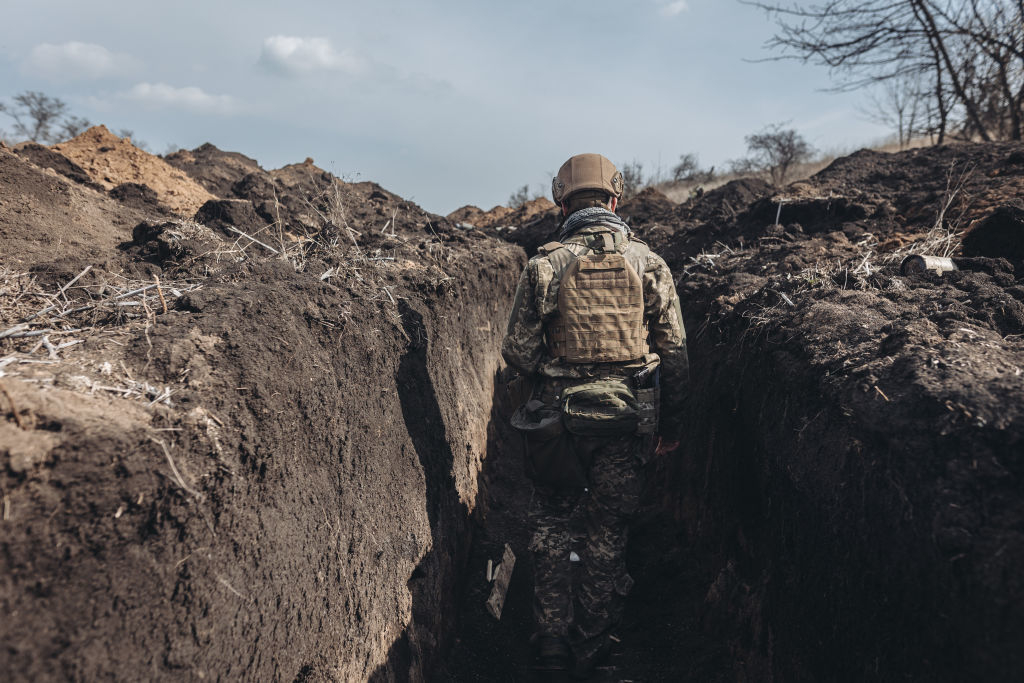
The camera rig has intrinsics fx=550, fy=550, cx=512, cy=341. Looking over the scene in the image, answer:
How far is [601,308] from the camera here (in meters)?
3.16

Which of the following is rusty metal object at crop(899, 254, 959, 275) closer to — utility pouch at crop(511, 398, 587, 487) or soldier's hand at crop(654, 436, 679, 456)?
soldier's hand at crop(654, 436, 679, 456)

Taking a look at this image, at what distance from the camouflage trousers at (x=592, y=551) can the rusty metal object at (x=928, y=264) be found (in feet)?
6.63

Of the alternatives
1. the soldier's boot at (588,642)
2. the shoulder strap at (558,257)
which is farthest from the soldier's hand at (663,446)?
the shoulder strap at (558,257)

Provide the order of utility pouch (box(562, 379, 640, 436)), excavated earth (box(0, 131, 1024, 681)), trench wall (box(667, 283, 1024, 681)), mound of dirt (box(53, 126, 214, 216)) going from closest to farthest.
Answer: excavated earth (box(0, 131, 1024, 681)) → trench wall (box(667, 283, 1024, 681)) → utility pouch (box(562, 379, 640, 436)) → mound of dirt (box(53, 126, 214, 216))

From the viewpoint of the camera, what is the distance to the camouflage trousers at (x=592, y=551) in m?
3.30

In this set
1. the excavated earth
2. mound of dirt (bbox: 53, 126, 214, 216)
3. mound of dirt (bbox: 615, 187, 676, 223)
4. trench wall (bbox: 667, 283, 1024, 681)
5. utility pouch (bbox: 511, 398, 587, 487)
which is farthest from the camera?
mound of dirt (bbox: 615, 187, 676, 223)

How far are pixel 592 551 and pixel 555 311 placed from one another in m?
1.49

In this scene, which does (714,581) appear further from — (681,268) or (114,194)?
Answer: (114,194)

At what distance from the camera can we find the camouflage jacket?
3302mm

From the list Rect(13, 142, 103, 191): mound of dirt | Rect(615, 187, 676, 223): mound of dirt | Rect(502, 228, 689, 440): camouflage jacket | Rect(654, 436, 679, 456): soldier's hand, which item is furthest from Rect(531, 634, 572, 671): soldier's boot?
Rect(615, 187, 676, 223): mound of dirt

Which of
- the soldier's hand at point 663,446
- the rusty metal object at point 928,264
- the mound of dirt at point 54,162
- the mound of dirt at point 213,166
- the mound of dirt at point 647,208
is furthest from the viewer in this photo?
the mound of dirt at point 647,208

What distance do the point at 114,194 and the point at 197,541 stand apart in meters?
5.58

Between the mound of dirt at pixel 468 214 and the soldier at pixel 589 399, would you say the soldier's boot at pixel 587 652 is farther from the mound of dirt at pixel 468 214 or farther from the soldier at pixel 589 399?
the mound of dirt at pixel 468 214

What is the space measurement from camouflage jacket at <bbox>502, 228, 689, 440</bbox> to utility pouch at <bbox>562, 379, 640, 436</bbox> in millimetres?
145
